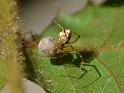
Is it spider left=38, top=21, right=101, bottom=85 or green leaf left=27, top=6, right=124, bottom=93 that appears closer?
green leaf left=27, top=6, right=124, bottom=93

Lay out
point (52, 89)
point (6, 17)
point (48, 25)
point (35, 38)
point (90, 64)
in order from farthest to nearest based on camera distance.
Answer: point (48, 25) < point (35, 38) < point (90, 64) < point (52, 89) < point (6, 17)

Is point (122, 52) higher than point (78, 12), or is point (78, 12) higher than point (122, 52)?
point (78, 12)

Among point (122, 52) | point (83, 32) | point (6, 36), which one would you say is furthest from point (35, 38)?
point (6, 36)

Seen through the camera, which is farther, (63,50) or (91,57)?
(63,50)

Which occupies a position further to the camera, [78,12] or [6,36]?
[78,12]

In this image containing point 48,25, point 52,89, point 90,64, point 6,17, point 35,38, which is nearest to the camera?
point 6,17

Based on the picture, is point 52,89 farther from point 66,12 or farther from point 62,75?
point 66,12

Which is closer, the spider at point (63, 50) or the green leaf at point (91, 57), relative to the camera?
the green leaf at point (91, 57)

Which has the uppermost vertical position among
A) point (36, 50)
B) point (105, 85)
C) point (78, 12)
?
point (78, 12)
